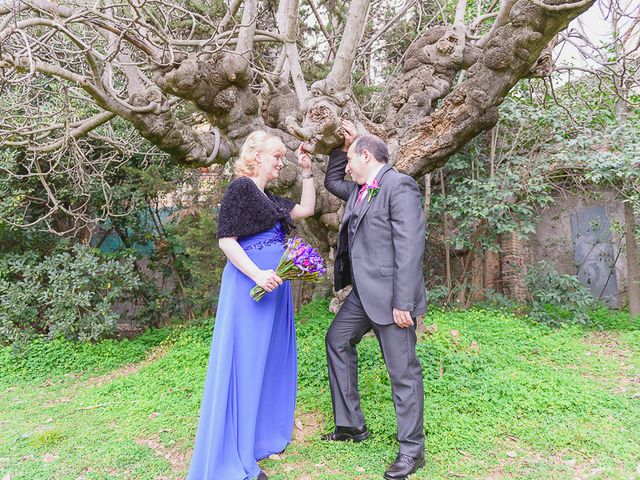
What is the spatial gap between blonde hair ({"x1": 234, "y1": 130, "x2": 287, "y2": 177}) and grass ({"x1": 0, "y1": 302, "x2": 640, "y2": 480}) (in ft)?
6.52

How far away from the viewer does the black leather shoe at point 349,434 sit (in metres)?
3.41

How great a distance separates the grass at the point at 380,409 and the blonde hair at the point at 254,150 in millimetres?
1989

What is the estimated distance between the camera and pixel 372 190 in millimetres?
3062

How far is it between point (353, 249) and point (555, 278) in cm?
530

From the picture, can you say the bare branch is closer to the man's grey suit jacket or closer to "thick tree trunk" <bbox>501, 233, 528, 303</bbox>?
the man's grey suit jacket

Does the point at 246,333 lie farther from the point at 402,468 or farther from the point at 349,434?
the point at 402,468

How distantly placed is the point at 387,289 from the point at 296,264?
60 cm

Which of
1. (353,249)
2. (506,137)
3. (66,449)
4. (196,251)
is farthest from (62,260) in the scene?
(506,137)

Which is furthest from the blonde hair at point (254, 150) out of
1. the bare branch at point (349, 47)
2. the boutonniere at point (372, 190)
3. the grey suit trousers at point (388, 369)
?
the bare branch at point (349, 47)

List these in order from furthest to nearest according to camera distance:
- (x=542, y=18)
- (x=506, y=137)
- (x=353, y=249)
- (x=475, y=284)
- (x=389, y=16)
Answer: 1. (x=389, y=16)
2. (x=475, y=284)
3. (x=506, y=137)
4. (x=542, y=18)
5. (x=353, y=249)

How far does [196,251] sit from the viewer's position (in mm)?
7086

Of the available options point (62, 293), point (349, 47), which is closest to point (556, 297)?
point (349, 47)

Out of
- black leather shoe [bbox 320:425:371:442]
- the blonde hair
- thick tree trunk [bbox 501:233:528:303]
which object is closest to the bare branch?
the blonde hair

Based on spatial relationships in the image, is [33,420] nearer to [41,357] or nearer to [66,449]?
[66,449]
